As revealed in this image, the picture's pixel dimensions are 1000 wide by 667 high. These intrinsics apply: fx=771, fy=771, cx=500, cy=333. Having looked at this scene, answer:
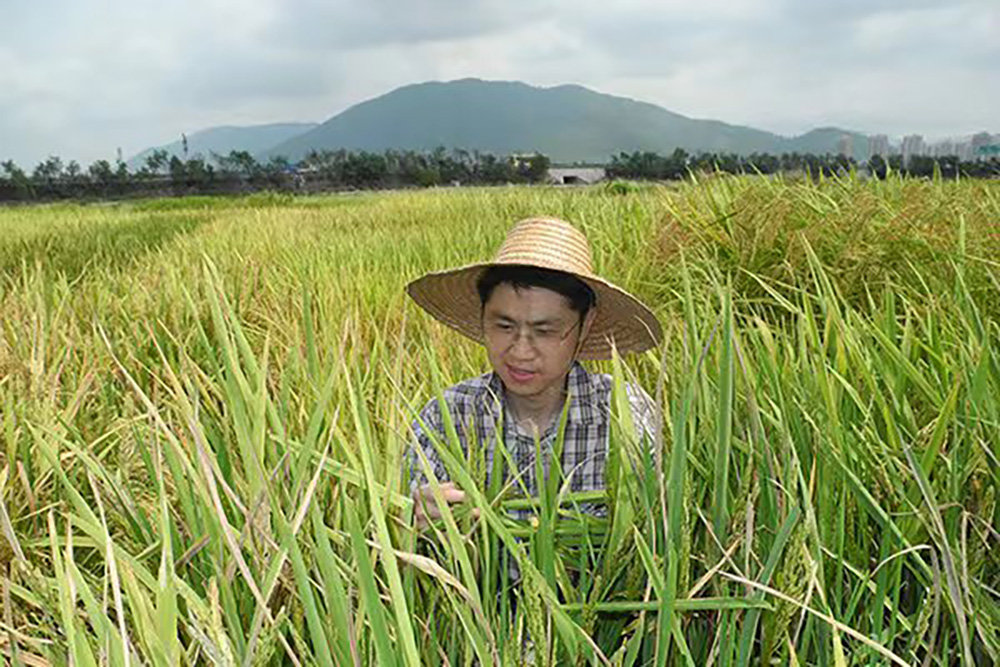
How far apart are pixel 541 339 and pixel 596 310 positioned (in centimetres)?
19

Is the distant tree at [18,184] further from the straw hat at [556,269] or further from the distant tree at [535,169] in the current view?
the straw hat at [556,269]

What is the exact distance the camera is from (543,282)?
145 cm

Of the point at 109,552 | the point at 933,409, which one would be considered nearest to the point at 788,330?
the point at 933,409

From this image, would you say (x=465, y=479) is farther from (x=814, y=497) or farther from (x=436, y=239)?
(x=436, y=239)

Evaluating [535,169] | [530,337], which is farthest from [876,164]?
[535,169]

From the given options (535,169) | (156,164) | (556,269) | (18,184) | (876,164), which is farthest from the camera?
(535,169)

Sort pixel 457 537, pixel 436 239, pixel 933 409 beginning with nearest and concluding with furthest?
1. pixel 457 537
2. pixel 933 409
3. pixel 436 239

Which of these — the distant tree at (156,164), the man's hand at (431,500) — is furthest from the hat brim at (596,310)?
the distant tree at (156,164)

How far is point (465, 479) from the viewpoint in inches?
30.5

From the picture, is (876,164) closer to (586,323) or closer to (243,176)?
(586,323)

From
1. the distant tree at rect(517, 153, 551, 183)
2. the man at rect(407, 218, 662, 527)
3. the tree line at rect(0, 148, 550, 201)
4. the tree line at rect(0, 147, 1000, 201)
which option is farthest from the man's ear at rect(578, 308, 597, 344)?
the distant tree at rect(517, 153, 551, 183)

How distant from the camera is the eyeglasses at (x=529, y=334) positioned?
143 cm

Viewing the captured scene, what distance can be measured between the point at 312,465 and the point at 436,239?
3.54 m

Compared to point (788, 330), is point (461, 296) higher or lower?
higher
